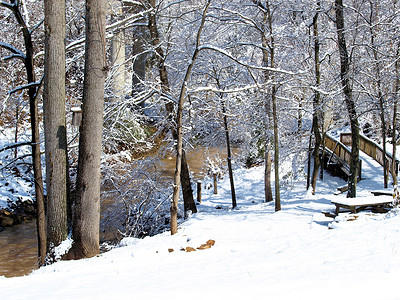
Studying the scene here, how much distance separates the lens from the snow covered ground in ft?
12.1

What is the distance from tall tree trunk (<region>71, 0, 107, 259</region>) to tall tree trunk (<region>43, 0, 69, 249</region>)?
1.23 ft

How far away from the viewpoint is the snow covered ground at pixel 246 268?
12.1ft

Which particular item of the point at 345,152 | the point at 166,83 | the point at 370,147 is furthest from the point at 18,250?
the point at 370,147

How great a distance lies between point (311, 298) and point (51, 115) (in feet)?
17.1

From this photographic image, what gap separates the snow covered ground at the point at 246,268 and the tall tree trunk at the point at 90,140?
484 millimetres

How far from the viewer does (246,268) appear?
15.9ft

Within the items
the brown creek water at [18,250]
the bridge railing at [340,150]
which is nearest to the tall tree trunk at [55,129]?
the brown creek water at [18,250]

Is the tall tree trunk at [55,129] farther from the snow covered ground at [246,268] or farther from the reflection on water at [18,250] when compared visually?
the reflection on water at [18,250]

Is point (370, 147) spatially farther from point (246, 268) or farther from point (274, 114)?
point (246, 268)

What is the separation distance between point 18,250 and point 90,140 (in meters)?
6.00

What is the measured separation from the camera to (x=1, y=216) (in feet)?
43.4

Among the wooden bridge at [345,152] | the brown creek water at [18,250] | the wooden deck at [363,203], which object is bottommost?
the brown creek water at [18,250]

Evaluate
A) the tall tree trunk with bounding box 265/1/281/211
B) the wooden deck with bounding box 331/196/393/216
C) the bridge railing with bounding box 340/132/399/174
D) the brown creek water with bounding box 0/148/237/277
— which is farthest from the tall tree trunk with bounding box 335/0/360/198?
the brown creek water with bounding box 0/148/237/277

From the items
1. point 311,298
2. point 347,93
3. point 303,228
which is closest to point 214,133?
point 347,93
